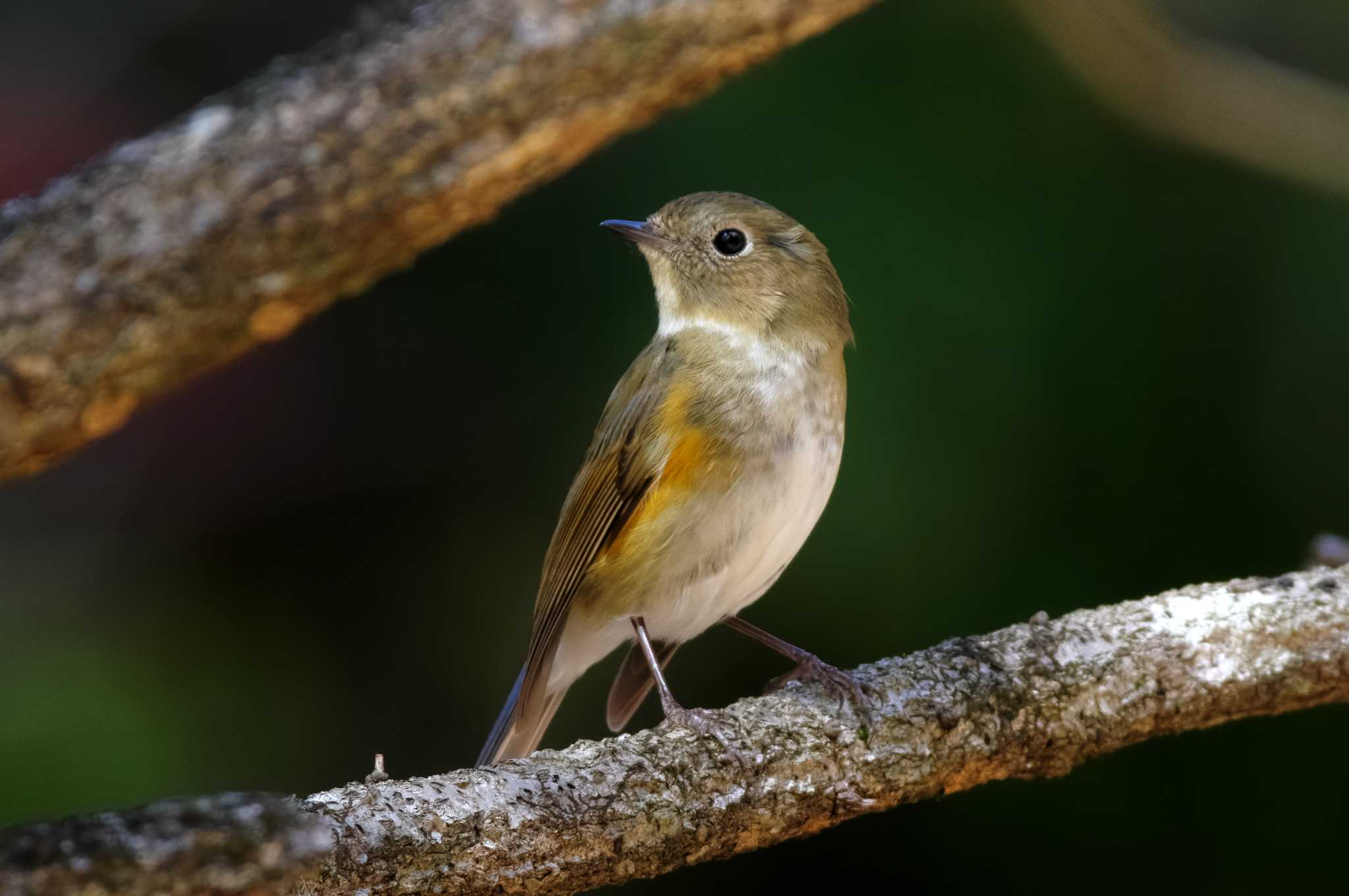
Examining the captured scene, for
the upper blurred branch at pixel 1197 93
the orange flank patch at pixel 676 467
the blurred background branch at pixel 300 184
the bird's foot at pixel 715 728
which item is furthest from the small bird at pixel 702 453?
the upper blurred branch at pixel 1197 93

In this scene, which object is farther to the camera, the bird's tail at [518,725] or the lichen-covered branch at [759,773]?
the bird's tail at [518,725]

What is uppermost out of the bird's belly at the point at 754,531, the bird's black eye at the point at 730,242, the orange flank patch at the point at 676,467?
the bird's black eye at the point at 730,242

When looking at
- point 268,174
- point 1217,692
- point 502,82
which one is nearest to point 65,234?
point 268,174

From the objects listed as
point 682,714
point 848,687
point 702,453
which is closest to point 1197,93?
point 702,453

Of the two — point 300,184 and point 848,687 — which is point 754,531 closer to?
point 848,687

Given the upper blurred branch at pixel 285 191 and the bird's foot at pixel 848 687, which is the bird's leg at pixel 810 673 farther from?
the upper blurred branch at pixel 285 191

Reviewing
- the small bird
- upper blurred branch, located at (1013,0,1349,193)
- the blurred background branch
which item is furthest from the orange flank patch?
upper blurred branch, located at (1013,0,1349,193)

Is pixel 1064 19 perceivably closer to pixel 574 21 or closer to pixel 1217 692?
pixel 1217 692
